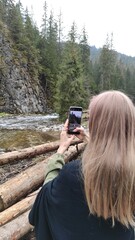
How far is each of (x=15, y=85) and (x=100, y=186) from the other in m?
43.3

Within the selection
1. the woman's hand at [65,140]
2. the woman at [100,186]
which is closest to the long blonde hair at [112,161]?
the woman at [100,186]

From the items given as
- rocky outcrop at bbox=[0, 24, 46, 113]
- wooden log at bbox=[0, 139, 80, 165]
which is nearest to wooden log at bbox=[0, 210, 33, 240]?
wooden log at bbox=[0, 139, 80, 165]

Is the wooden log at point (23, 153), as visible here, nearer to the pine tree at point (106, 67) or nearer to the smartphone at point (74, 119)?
the smartphone at point (74, 119)

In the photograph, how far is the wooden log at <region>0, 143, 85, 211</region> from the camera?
17.4 feet

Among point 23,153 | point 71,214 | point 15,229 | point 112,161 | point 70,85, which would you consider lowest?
point 15,229

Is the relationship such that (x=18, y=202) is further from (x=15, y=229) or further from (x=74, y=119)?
(x=74, y=119)

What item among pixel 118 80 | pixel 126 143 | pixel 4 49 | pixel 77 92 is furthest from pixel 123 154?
pixel 118 80

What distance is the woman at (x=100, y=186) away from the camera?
6.86 ft

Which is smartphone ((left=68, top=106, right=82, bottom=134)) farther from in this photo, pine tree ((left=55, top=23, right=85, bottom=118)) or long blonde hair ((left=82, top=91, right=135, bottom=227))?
pine tree ((left=55, top=23, right=85, bottom=118))

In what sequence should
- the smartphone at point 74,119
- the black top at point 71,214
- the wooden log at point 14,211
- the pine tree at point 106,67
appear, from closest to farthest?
the black top at point 71,214 → the smartphone at point 74,119 → the wooden log at point 14,211 → the pine tree at point 106,67

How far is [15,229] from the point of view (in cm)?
445

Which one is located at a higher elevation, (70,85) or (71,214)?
(70,85)

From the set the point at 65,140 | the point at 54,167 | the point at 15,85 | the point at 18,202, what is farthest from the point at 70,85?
the point at 54,167

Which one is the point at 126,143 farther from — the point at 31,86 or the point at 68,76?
the point at 31,86
